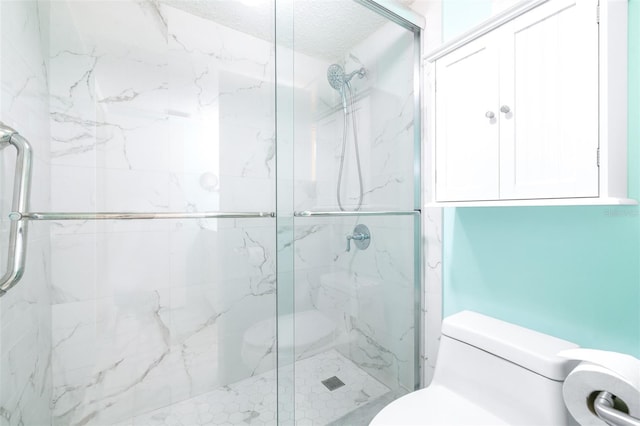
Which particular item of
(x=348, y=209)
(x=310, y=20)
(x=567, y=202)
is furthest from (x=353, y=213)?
(x=310, y=20)

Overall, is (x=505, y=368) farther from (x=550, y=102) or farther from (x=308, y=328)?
(x=550, y=102)

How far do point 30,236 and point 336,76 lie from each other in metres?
1.29

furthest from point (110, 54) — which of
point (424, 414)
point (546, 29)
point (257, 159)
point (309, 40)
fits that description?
point (424, 414)

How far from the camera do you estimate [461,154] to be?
1.07m

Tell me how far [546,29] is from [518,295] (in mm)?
889

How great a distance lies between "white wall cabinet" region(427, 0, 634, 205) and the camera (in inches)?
29.4

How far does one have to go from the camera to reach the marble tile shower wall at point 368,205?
122cm

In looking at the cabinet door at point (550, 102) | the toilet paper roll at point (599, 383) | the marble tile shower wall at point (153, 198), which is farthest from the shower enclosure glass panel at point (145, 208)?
the toilet paper roll at point (599, 383)

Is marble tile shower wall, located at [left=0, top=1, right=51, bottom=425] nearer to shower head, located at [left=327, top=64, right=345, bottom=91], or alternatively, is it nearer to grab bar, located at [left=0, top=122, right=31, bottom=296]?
grab bar, located at [left=0, top=122, right=31, bottom=296]

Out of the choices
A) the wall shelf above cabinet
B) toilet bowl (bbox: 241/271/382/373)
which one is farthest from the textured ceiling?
toilet bowl (bbox: 241/271/382/373)

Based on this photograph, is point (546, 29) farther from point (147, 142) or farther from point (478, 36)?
point (147, 142)

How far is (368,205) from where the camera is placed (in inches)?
52.7

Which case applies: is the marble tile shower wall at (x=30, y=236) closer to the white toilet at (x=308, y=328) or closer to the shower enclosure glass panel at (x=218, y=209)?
the shower enclosure glass panel at (x=218, y=209)

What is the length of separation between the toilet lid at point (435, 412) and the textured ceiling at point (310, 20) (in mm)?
1367
